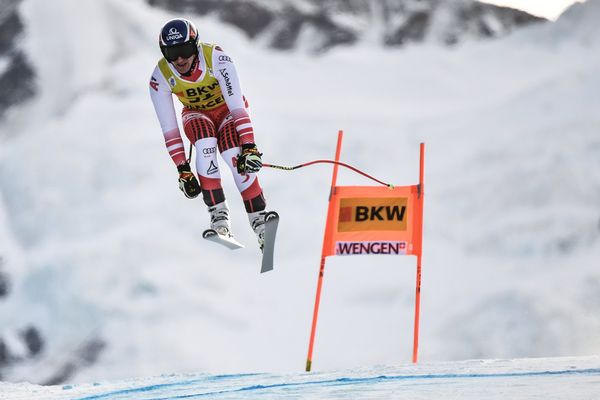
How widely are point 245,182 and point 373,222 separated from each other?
3.62 metres

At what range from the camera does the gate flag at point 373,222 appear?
40.2ft

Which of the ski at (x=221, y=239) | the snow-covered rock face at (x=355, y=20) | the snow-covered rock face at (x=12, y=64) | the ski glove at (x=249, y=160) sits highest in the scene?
the snow-covered rock face at (x=355, y=20)

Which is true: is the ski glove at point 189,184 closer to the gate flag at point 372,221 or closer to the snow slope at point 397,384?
the snow slope at point 397,384

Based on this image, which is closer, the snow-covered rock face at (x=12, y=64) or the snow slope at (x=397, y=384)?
the snow slope at (x=397, y=384)

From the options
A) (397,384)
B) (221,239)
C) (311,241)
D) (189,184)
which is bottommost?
(397,384)

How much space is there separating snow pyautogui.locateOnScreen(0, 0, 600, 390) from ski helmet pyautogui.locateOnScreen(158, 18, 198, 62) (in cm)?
4958

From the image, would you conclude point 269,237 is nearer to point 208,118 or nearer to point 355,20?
point 208,118

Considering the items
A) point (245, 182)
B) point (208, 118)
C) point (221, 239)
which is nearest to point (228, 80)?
point (208, 118)

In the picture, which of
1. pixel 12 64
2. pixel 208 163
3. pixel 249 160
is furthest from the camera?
pixel 12 64

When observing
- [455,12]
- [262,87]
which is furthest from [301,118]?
[455,12]

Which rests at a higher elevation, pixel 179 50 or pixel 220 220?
pixel 179 50

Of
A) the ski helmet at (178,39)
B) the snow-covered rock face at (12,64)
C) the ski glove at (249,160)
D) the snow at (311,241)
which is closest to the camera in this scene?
the ski helmet at (178,39)

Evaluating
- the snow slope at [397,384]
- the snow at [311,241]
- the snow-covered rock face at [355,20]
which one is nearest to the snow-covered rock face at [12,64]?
the snow at [311,241]

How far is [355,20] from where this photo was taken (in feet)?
321
